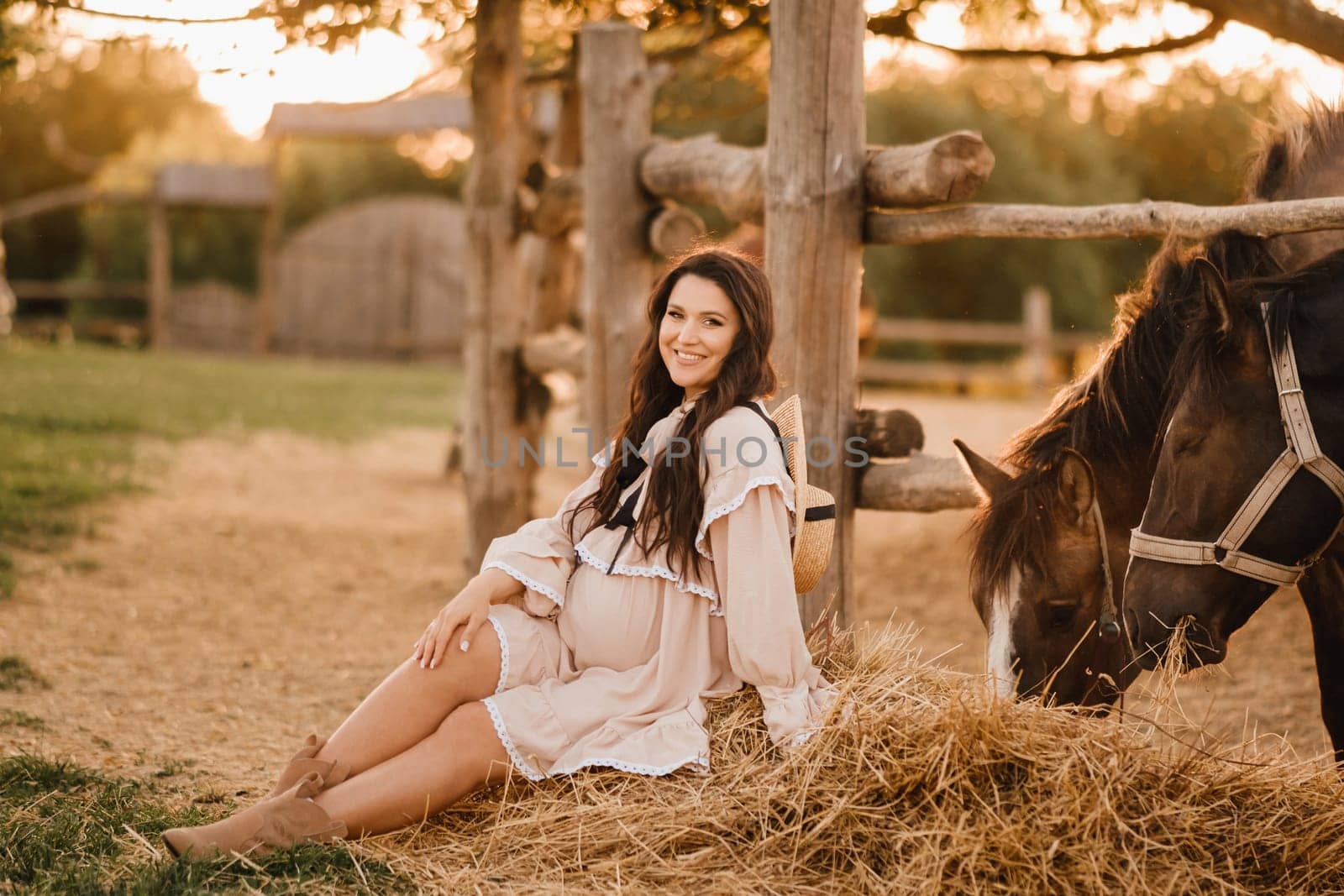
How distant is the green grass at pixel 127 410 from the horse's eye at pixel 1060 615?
12.1ft

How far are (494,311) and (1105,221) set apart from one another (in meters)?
2.66

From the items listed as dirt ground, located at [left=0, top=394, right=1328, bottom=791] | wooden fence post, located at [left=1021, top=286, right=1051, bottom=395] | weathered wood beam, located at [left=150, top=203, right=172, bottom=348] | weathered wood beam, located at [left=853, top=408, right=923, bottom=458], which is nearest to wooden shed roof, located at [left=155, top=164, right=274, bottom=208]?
weathered wood beam, located at [left=150, top=203, right=172, bottom=348]

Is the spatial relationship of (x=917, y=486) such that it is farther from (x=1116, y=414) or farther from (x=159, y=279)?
(x=159, y=279)

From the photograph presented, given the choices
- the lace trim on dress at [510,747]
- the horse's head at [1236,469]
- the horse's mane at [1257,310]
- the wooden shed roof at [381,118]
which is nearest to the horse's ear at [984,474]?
the horse's head at [1236,469]

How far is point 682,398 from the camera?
8.77 ft

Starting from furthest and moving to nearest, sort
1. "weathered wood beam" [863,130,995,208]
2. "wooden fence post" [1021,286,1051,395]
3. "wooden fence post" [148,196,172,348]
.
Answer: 1. "wooden fence post" [148,196,172,348]
2. "wooden fence post" [1021,286,1051,395]
3. "weathered wood beam" [863,130,995,208]

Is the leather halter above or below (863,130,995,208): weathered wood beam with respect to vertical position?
below

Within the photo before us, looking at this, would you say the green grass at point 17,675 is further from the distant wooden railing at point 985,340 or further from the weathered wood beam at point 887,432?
the distant wooden railing at point 985,340

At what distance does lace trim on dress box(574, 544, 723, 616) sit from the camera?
2383 millimetres

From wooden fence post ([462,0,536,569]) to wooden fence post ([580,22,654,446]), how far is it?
0.76 meters

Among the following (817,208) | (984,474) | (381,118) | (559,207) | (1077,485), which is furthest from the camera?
(381,118)

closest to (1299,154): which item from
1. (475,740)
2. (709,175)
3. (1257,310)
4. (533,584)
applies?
(1257,310)

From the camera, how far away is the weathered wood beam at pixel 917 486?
3062 millimetres

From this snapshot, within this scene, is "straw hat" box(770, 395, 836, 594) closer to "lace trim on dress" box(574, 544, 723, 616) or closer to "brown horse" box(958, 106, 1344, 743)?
"lace trim on dress" box(574, 544, 723, 616)
